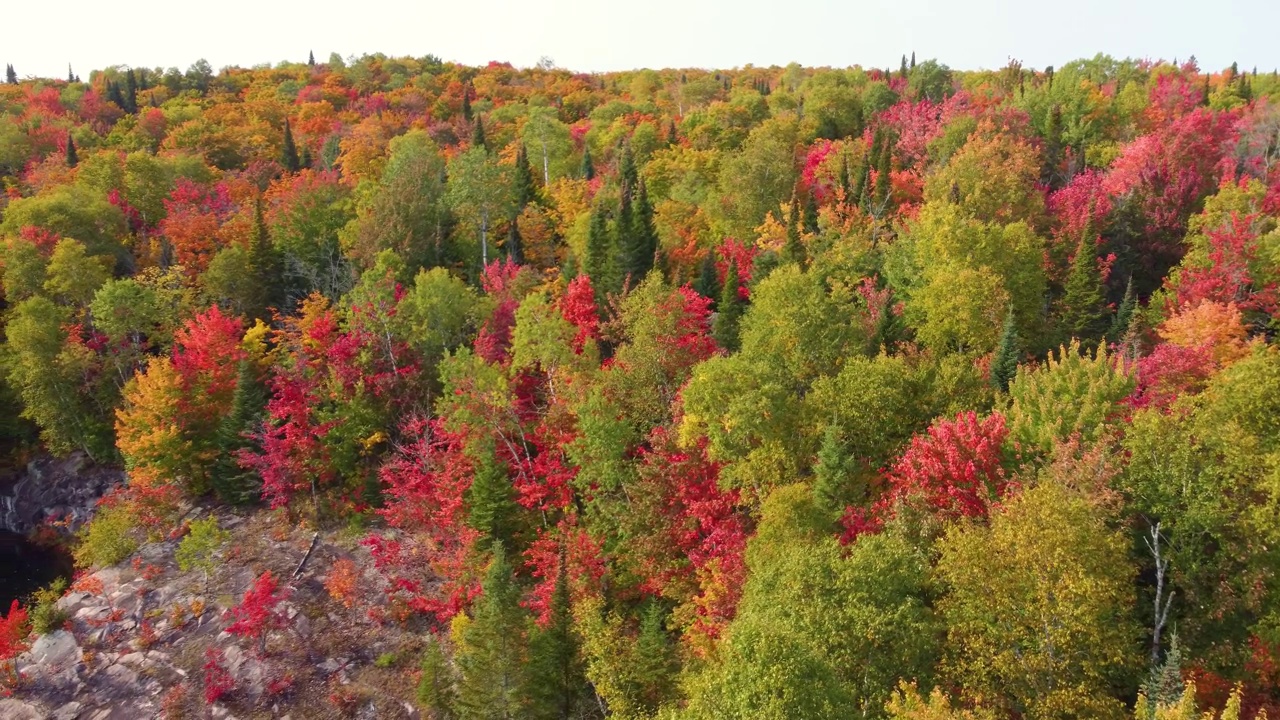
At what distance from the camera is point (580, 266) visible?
60.9 meters

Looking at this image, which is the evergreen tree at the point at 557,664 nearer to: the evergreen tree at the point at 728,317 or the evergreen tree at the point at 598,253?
the evergreen tree at the point at 728,317

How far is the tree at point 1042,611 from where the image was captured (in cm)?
2341

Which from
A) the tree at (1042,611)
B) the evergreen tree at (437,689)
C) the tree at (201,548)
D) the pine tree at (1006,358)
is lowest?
the evergreen tree at (437,689)

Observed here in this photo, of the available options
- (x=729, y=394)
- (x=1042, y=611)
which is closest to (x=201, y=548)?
(x=729, y=394)

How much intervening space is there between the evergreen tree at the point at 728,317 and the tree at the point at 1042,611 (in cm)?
2628

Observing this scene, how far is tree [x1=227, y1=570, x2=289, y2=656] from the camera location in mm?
41219

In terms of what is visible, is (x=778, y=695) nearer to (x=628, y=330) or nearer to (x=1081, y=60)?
A: (x=628, y=330)

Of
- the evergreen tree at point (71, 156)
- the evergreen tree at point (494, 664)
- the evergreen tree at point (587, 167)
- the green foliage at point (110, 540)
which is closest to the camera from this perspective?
the evergreen tree at point (494, 664)

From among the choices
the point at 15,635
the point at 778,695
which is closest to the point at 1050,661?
the point at 778,695

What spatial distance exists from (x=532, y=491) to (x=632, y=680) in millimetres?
13545

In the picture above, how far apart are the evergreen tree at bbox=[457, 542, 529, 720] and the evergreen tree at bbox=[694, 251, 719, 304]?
97.0ft

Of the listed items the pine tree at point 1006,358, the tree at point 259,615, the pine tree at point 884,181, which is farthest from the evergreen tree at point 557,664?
the pine tree at point 884,181

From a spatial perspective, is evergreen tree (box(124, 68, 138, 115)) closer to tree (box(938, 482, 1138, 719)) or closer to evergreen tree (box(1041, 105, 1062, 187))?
evergreen tree (box(1041, 105, 1062, 187))

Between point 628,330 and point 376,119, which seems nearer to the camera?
point 628,330
